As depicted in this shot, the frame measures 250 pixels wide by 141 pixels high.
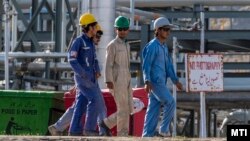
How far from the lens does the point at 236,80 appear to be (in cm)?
2659

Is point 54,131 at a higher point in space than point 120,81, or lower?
lower

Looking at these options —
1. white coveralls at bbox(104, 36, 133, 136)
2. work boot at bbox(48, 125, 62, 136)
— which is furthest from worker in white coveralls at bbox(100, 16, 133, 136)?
work boot at bbox(48, 125, 62, 136)

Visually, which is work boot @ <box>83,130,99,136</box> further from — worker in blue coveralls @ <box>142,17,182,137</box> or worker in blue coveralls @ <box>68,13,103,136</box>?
worker in blue coveralls @ <box>142,17,182,137</box>

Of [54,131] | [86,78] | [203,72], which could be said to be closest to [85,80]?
[86,78]

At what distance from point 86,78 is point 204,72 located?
8.67ft

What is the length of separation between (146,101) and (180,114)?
23.2 meters

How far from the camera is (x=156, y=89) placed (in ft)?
41.5

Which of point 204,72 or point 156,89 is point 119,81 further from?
point 204,72

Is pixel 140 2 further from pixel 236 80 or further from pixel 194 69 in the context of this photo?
pixel 194 69

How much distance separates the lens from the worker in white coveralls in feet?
42.3

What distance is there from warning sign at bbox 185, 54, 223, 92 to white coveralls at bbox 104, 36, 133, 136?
1.66 m

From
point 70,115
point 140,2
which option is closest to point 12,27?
point 140,2

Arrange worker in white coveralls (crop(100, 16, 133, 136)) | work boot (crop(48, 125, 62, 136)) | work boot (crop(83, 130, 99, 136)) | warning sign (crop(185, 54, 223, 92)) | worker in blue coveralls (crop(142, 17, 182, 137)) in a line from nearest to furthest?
work boot (crop(83, 130, 99, 136)) < worker in blue coveralls (crop(142, 17, 182, 137)) < worker in white coveralls (crop(100, 16, 133, 136)) < work boot (crop(48, 125, 62, 136)) < warning sign (crop(185, 54, 223, 92))

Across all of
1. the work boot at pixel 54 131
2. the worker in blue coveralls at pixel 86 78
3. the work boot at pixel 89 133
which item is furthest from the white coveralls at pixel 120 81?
the work boot at pixel 54 131
